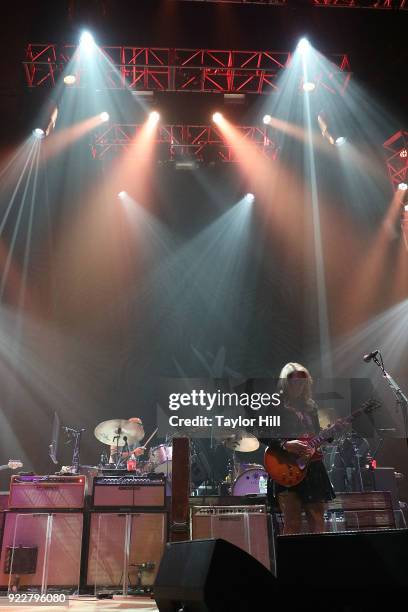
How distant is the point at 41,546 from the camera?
4723 mm

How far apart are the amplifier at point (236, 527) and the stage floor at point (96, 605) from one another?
741 mm

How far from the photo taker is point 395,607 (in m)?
1.71

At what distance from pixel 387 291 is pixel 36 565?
756cm

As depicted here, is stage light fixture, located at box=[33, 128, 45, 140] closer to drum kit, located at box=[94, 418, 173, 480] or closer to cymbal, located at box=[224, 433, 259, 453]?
drum kit, located at box=[94, 418, 173, 480]

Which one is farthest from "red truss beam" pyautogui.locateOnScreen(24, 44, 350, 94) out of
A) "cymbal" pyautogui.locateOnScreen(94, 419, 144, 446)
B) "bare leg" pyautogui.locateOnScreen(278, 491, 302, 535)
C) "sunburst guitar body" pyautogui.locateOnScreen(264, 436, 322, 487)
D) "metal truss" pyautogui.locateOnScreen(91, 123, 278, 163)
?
"bare leg" pyautogui.locateOnScreen(278, 491, 302, 535)

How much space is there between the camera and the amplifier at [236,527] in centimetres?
477

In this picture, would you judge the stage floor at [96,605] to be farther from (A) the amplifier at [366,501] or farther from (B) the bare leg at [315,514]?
(A) the amplifier at [366,501]

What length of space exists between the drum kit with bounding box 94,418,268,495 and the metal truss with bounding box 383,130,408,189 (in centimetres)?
521

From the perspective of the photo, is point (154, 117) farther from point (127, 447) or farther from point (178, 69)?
point (127, 447)

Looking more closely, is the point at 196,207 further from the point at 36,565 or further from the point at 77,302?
the point at 36,565

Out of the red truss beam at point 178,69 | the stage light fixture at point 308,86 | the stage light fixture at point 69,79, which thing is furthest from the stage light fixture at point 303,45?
the stage light fixture at point 69,79

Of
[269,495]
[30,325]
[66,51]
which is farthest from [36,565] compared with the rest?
[66,51]

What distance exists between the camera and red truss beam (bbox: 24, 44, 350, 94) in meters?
7.38

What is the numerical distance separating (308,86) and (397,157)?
6.79 ft
